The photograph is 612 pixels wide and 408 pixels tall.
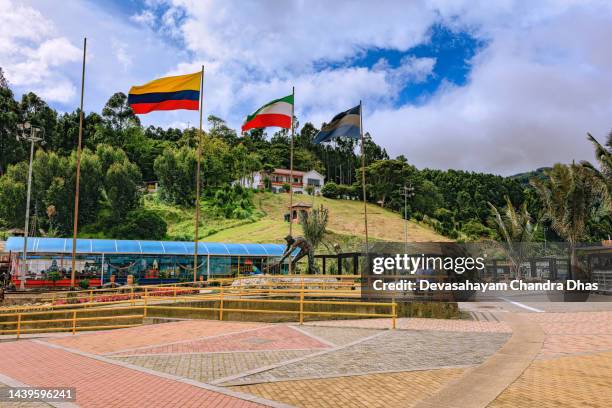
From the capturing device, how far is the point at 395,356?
9750mm

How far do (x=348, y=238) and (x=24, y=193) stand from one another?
45846 mm

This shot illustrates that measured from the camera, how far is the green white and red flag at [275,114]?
94.3 feet

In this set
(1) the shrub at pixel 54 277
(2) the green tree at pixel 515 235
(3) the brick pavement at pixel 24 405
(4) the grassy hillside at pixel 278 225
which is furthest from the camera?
(4) the grassy hillside at pixel 278 225

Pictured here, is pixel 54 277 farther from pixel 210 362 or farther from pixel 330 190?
pixel 330 190

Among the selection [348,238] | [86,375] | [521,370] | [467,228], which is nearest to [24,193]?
[348,238]

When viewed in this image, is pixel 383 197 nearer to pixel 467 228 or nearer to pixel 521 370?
pixel 467 228

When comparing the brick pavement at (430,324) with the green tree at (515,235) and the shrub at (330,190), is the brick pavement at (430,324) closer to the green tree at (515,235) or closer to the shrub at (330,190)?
the green tree at (515,235)

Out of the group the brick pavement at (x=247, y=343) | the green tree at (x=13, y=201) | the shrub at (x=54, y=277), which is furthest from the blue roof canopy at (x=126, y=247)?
the green tree at (x=13, y=201)

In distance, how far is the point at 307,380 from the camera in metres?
7.87

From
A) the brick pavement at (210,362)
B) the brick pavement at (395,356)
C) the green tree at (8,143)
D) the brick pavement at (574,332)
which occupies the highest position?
the green tree at (8,143)

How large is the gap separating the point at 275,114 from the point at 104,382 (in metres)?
22.9

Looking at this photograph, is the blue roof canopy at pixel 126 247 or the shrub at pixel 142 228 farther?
the shrub at pixel 142 228

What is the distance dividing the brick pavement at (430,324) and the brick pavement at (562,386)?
14.2 ft

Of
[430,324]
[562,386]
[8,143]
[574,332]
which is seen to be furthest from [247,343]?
[8,143]
